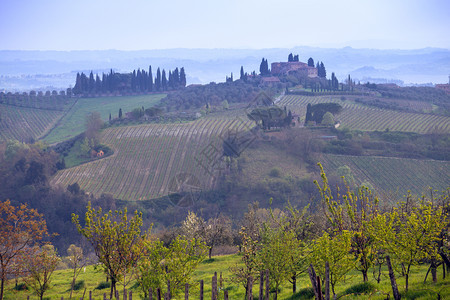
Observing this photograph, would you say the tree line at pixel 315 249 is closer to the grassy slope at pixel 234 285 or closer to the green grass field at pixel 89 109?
the grassy slope at pixel 234 285

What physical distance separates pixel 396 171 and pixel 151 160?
47.0 metres

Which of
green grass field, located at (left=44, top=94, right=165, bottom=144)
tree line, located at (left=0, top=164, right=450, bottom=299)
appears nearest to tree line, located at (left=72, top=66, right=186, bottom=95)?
green grass field, located at (left=44, top=94, right=165, bottom=144)

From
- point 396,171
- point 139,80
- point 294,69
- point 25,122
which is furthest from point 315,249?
point 294,69

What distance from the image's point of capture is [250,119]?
99312mm

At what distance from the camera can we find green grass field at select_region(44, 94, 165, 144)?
110 meters

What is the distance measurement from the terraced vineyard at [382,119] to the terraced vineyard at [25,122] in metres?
70.2

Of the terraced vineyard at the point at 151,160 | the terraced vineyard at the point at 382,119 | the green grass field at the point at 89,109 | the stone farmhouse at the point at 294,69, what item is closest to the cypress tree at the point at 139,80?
the green grass field at the point at 89,109

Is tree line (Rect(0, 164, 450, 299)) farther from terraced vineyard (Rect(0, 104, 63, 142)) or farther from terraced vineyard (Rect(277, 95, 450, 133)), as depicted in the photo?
terraced vineyard (Rect(0, 104, 63, 142))

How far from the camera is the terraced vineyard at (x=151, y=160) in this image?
7269 centimetres

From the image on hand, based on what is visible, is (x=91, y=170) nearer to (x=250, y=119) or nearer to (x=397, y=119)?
(x=250, y=119)

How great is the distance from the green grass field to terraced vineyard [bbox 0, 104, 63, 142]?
3.46 meters

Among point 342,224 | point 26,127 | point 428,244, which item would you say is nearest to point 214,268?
point 342,224

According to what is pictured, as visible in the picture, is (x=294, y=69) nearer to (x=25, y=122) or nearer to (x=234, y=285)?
(x=25, y=122)

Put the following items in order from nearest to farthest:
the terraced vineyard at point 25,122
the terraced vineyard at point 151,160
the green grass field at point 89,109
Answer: the terraced vineyard at point 151,160
the terraced vineyard at point 25,122
the green grass field at point 89,109
